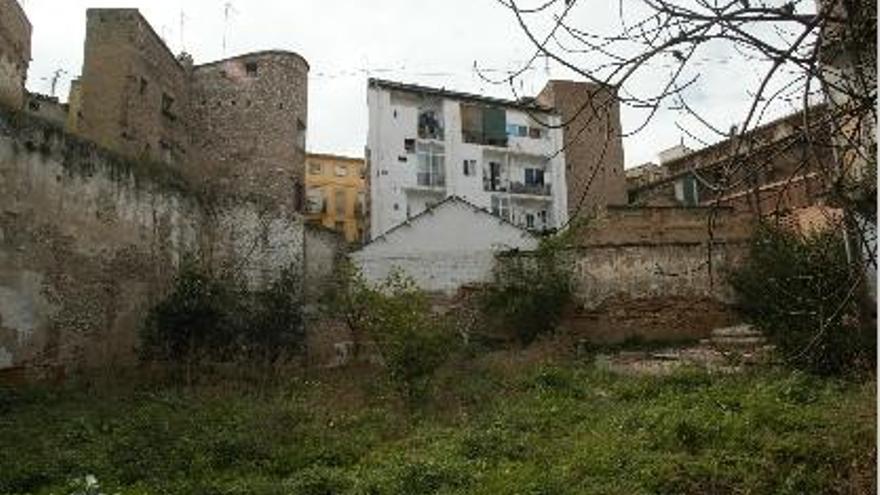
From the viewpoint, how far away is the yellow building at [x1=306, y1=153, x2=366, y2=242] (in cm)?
4553

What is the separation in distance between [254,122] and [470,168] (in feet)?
36.5

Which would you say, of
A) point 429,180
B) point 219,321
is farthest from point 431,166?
point 219,321

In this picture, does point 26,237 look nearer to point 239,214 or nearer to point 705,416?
point 239,214

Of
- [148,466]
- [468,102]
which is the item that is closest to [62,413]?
[148,466]

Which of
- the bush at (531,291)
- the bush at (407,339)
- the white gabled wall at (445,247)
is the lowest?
the bush at (407,339)

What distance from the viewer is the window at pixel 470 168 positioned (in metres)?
34.1

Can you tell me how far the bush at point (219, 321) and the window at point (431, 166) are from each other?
11.4 m

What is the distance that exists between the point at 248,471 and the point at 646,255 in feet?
40.2

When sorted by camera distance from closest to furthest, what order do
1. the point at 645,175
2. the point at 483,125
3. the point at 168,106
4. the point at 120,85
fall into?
the point at 120,85, the point at 168,106, the point at 483,125, the point at 645,175

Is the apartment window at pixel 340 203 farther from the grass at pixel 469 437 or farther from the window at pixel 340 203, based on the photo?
the grass at pixel 469 437

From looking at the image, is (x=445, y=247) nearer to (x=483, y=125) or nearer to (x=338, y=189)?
(x=483, y=125)

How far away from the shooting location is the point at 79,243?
1759 centimetres

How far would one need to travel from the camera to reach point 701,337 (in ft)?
66.0

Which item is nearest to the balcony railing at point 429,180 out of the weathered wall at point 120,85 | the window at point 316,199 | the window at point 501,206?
the window at point 501,206
